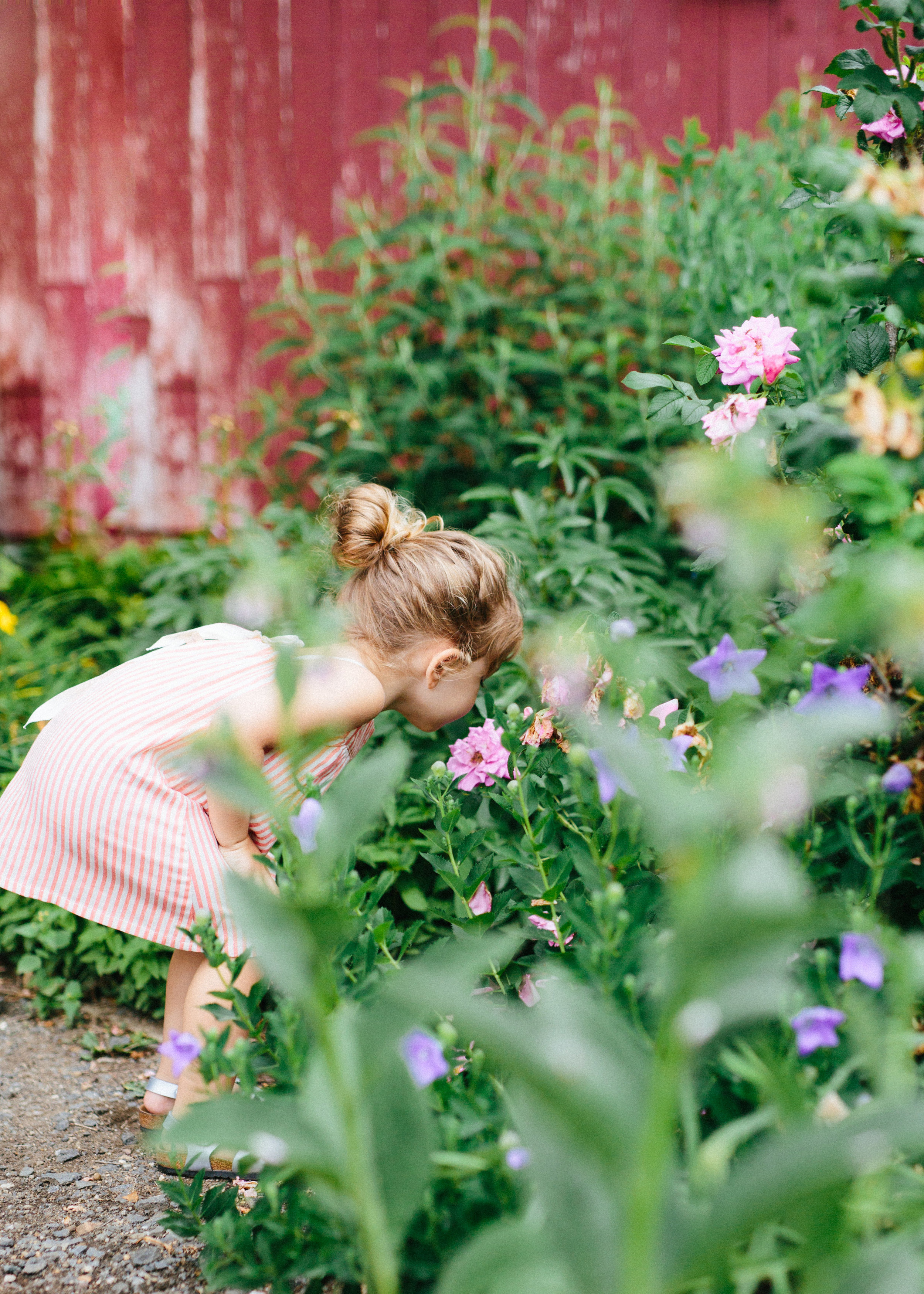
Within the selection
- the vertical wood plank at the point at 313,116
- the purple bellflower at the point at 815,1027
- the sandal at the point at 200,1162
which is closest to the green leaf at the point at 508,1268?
the purple bellflower at the point at 815,1027

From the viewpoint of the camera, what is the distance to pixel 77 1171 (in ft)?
4.62

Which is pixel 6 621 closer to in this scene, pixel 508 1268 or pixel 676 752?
pixel 676 752

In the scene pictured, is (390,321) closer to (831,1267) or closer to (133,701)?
(133,701)

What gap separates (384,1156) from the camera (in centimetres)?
69

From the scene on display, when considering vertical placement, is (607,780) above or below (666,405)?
below

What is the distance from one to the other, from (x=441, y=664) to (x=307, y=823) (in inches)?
28.6

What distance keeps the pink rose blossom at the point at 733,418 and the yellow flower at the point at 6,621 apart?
1769 mm

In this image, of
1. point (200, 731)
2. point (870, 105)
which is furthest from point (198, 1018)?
point (870, 105)

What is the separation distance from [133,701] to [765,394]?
3.39 ft

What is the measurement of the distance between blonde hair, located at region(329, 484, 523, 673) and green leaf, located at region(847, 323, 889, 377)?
2.16ft

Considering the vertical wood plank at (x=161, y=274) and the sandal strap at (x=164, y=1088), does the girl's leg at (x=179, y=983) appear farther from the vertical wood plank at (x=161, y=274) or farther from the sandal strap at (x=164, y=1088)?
the vertical wood plank at (x=161, y=274)

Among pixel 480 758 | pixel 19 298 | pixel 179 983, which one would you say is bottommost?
pixel 179 983

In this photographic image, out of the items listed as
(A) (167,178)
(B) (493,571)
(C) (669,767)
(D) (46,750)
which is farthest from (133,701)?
(A) (167,178)

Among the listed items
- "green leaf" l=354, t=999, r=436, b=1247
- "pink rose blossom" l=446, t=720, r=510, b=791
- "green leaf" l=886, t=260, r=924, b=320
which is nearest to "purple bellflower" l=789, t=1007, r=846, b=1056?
"green leaf" l=354, t=999, r=436, b=1247
